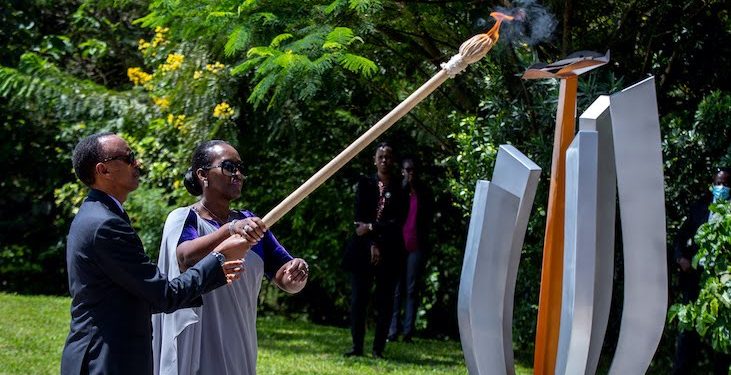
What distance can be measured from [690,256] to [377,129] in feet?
17.0

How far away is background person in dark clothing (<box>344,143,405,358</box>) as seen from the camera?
10.3m

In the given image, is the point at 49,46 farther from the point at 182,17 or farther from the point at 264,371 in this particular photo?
the point at 264,371

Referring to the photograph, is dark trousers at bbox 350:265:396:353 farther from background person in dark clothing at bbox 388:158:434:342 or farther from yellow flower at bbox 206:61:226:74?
yellow flower at bbox 206:61:226:74

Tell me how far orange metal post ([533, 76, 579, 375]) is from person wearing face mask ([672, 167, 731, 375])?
11.5ft

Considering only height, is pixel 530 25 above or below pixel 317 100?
below

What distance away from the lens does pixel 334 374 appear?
914cm

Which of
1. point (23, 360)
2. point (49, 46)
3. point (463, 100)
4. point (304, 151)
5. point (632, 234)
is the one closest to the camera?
point (632, 234)

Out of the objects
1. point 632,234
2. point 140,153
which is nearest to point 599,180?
point 632,234

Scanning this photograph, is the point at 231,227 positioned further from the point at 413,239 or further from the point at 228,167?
the point at 413,239

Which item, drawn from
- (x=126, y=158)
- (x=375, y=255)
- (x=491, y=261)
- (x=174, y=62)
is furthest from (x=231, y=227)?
(x=174, y=62)

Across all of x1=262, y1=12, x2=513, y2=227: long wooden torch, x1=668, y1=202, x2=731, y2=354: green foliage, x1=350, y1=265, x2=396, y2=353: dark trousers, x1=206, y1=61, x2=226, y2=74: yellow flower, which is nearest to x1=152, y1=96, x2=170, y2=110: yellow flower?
x1=206, y1=61, x2=226, y2=74: yellow flower

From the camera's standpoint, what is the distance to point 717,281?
7.82 m

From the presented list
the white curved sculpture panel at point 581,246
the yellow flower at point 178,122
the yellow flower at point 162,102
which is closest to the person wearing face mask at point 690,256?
the white curved sculpture panel at point 581,246

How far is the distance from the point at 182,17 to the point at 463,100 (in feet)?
9.21
